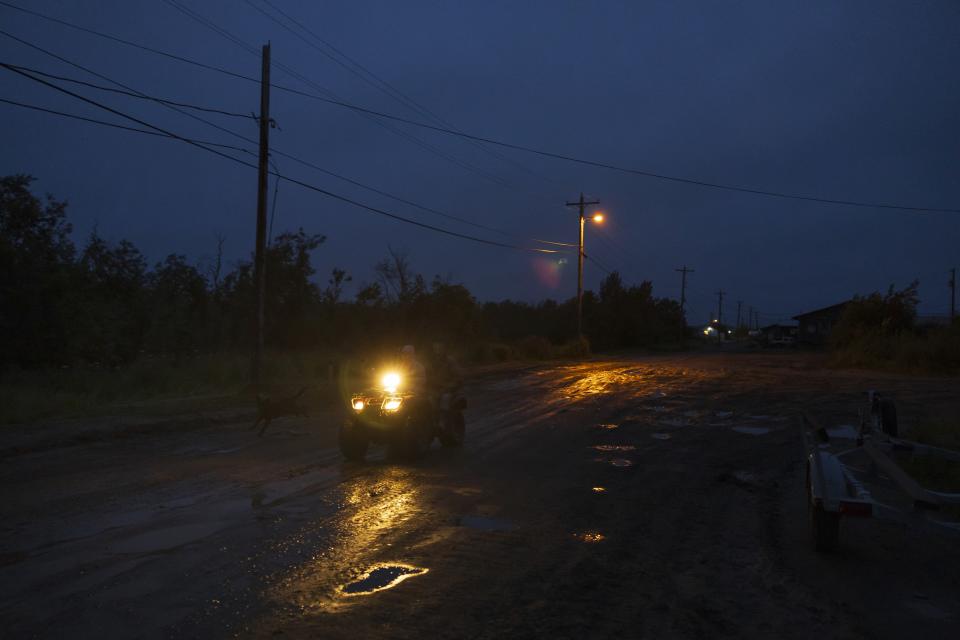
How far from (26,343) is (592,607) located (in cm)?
2136

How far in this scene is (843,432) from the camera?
15.9 meters

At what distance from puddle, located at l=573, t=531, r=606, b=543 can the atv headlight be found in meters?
4.73

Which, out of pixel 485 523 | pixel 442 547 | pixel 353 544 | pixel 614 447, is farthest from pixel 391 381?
pixel 442 547

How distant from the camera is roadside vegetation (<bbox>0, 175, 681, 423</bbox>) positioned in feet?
69.5

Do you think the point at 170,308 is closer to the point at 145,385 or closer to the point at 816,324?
the point at 145,385

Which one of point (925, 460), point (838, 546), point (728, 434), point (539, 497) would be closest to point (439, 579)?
point (539, 497)

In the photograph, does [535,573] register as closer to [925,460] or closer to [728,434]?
[925,460]

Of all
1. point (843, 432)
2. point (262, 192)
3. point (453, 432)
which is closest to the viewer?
point (453, 432)

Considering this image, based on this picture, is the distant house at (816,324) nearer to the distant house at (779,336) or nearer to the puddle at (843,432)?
the distant house at (779,336)

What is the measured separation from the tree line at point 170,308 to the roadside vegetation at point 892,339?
17.4 m

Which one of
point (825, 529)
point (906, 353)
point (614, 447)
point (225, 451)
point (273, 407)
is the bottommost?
point (225, 451)

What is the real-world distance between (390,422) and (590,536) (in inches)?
179

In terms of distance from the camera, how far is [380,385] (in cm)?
1157

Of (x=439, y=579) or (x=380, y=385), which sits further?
(x=380, y=385)
